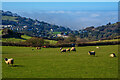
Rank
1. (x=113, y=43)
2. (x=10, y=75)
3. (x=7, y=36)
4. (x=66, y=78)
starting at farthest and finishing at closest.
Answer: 1. (x=7, y=36)
2. (x=113, y=43)
3. (x=10, y=75)
4. (x=66, y=78)

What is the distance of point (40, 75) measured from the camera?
53.1ft

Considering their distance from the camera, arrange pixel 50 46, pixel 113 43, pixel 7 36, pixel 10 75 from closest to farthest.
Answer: pixel 10 75 < pixel 50 46 < pixel 113 43 < pixel 7 36

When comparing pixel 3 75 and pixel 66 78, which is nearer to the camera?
pixel 66 78

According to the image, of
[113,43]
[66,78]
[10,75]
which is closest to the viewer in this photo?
[66,78]

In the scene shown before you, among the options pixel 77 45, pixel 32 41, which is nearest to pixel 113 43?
pixel 77 45

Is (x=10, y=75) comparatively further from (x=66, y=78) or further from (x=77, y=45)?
(x=77, y=45)

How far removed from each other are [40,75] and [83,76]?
10.1ft

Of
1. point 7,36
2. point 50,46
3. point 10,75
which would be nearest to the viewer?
point 10,75

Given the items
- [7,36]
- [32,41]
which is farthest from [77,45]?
[7,36]

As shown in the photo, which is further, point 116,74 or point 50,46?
point 50,46

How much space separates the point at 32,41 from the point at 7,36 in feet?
100

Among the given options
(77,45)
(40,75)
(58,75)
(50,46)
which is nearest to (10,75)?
Answer: (40,75)

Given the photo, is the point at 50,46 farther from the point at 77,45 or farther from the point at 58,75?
the point at 58,75

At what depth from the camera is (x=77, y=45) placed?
57.5 metres
